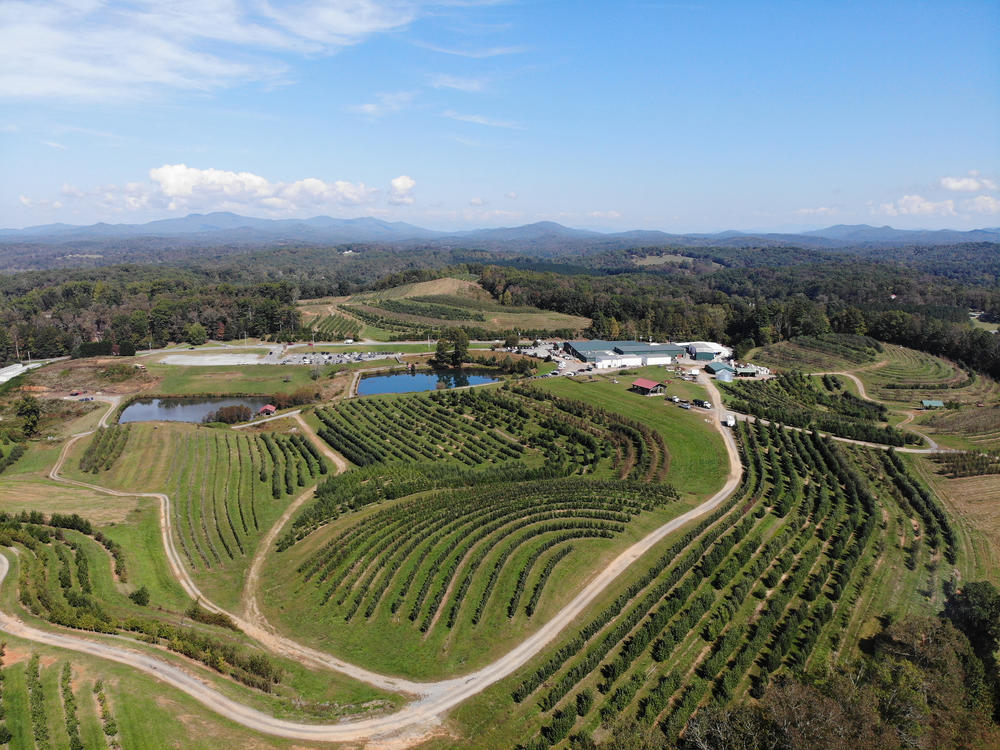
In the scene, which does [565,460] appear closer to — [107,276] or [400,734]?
[400,734]

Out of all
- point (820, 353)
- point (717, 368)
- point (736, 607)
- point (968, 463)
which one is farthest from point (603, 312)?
point (736, 607)

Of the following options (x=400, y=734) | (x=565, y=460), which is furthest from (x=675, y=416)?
(x=400, y=734)

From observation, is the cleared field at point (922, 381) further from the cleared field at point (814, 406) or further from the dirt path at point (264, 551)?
the dirt path at point (264, 551)

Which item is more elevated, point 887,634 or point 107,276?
point 107,276

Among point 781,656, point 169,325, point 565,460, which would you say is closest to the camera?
point 781,656

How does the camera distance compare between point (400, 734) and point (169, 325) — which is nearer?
point (400, 734)

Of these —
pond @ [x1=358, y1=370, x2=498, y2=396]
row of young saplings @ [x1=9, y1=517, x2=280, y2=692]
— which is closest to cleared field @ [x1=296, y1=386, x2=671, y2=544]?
pond @ [x1=358, y1=370, x2=498, y2=396]
